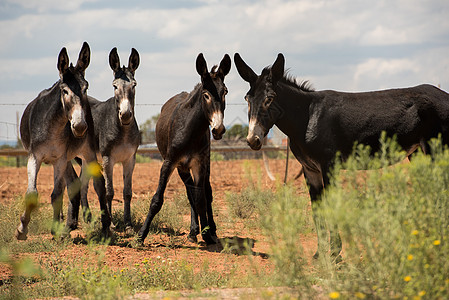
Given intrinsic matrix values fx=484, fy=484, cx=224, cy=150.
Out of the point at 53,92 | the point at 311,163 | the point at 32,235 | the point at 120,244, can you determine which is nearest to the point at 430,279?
the point at 311,163

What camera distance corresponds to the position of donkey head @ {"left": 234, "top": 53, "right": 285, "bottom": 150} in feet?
19.0

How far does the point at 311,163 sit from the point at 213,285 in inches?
83.1

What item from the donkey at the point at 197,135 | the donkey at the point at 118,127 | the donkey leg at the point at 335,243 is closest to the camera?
the donkey leg at the point at 335,243

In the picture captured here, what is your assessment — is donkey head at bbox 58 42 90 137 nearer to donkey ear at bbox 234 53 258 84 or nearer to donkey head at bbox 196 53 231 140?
donkey head at bbox 196 53 231 140

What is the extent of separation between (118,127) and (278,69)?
2.86 meters

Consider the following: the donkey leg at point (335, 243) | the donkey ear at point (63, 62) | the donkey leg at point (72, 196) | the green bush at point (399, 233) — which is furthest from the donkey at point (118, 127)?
the green bush at point (399, 233)

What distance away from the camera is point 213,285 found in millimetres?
4637

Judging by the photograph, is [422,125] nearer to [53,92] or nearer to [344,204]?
[344,204]

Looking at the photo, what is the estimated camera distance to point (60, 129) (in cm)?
675

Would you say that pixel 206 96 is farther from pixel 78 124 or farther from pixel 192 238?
pixel 192 238

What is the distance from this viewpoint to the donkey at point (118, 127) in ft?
23.1

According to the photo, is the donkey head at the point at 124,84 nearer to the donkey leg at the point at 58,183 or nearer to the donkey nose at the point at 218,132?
the donkey leg at the point at 58,183

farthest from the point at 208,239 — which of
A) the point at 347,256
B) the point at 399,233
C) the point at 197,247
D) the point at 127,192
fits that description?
the point at 399,233

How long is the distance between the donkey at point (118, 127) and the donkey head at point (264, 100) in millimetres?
1921
